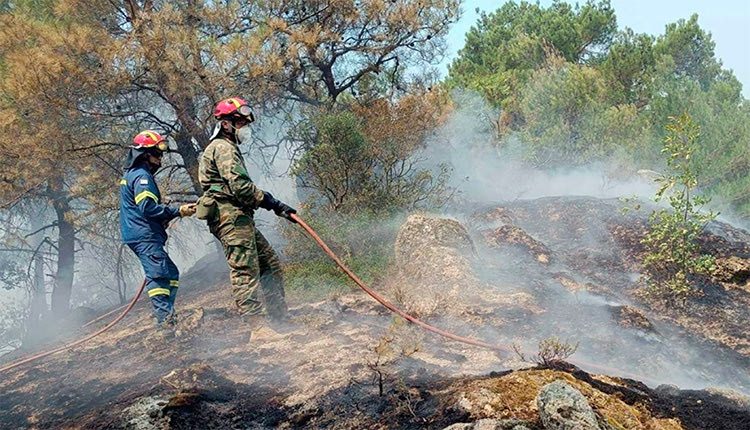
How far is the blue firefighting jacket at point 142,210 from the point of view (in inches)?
200

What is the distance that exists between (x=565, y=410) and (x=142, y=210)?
13.6 feet

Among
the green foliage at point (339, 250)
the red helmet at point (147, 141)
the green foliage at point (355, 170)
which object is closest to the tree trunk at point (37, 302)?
the green foliage at point (339, 250)

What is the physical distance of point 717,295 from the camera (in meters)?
6.16

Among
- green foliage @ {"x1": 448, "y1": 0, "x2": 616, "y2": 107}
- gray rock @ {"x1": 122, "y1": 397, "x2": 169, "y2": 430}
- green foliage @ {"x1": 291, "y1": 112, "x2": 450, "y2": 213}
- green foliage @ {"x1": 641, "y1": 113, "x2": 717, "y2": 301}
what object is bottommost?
gray rock @ {"x1": 122, "y1": 397, "x2": 169, "y2": 430}

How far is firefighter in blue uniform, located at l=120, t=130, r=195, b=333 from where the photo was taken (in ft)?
16.8

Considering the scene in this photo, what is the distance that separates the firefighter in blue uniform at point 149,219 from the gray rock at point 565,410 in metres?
3.74

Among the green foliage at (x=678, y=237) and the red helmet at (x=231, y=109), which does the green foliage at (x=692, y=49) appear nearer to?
the green foliage at (x=678, y=237)

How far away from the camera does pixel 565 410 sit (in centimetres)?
255

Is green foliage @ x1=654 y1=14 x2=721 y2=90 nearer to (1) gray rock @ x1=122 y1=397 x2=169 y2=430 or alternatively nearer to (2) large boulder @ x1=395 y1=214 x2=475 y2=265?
(2) large boulder @ x1=395 y1=214 x2=475 y2=265

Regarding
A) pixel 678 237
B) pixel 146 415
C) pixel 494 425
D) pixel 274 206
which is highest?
pixel 274 206

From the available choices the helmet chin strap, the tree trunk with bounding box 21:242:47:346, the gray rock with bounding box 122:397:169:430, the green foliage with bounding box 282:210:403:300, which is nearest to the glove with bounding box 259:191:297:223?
the helmet chin strap

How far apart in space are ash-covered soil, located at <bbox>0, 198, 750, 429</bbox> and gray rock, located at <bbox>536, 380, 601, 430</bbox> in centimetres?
13

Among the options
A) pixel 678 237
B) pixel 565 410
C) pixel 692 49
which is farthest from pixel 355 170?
pixel 692 49

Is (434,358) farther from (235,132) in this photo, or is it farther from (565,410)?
(235,132)
